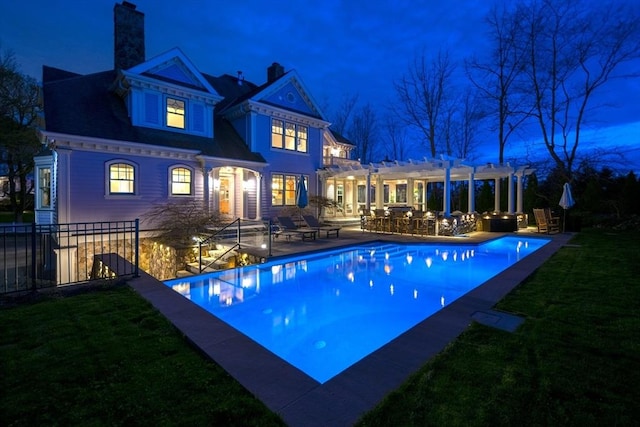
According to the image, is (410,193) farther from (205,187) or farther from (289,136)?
(205,187)

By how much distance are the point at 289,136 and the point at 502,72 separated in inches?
703

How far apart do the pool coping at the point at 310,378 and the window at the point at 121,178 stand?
29.5ft

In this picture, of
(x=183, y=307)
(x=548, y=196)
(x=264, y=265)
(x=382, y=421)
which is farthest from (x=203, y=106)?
(x=548, y=196)

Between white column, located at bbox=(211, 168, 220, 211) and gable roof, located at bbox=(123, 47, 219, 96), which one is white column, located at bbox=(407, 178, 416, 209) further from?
gable roof, located at bbox=(123, 47, 219, 96)

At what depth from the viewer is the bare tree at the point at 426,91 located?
28077mm

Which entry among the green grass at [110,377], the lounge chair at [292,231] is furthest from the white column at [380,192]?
the green grass at [110,377]

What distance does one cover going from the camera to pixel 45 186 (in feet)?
39.9

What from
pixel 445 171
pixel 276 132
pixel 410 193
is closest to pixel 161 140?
pixel 276 132

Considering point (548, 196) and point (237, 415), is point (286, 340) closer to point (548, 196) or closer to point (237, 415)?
point (237, 415)

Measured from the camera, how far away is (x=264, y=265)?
8.86 meters

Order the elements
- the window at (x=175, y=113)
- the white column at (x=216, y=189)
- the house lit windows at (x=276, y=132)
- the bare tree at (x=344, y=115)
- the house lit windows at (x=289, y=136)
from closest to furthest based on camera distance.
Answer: the window at (x=175, y=113)
the white column at (x=216, y=189)
the house lit windows at (x=276, y=132)
the house lit windows at (x=289, y=136)
the bare tree at (x=344, y=115)

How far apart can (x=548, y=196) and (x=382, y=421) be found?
25.8 meters

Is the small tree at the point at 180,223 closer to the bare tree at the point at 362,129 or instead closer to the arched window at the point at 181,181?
the arched window at the point at 181,181

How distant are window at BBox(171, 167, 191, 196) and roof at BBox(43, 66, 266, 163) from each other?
1.07 m
